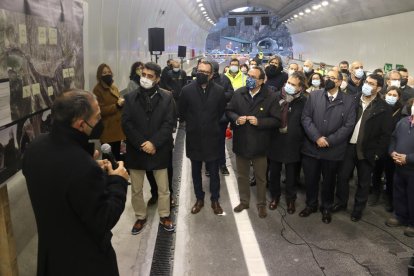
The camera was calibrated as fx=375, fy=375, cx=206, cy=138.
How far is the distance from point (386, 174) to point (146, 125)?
3722 millimetres

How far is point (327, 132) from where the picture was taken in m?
4.86

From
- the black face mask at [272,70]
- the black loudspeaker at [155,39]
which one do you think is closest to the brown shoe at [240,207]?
the black face mask at [272,70]

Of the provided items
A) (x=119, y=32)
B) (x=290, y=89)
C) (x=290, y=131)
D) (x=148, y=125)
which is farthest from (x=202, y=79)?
(x=119, y=32)

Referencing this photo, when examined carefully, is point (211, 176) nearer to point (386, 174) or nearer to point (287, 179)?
point (287, 179)

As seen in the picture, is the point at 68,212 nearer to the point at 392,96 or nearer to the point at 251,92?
the point at 251,92

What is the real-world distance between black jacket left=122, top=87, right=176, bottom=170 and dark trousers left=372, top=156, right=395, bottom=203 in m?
3.31

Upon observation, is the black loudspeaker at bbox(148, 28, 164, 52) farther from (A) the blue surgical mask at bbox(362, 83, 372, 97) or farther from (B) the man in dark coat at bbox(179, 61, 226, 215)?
(A) the blue surgical mask at bbox(362, 83, 372, 97)

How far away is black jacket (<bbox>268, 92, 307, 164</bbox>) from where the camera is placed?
Answer: 5070 millimetres

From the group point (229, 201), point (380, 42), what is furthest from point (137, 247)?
point (380, 42)

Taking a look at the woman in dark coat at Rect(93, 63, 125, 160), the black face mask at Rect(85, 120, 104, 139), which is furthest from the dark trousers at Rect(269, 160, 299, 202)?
the black face mask at Rect(85, 120, 104, 139)

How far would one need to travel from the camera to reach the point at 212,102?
5.04 meters

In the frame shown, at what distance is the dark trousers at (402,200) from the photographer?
190 inches

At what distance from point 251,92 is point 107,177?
3.04 meters

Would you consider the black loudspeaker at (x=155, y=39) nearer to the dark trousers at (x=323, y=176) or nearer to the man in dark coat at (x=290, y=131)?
the man in dark coat at (x=290, y=131)
